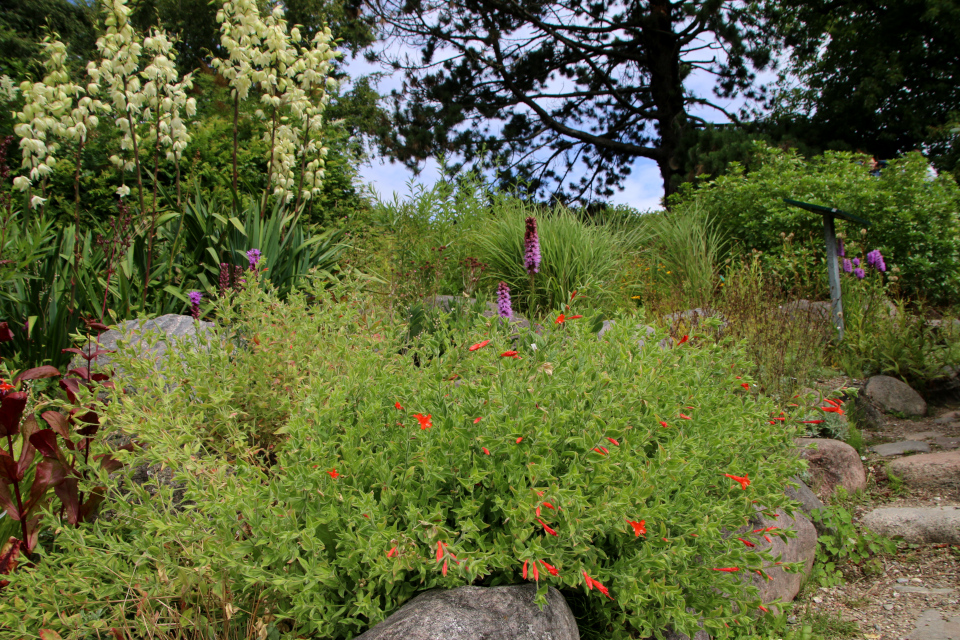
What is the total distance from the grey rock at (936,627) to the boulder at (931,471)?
5.75ft

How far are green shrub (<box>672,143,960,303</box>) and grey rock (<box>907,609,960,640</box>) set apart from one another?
6.43 meters

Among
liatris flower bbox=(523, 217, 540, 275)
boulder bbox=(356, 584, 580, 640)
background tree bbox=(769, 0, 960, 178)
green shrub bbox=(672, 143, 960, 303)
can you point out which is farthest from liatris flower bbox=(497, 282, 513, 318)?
background tree bbox=(769, 0, 960, 178)

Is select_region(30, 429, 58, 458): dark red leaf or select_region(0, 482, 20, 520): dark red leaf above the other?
select_region(30, 429, 58, 458): dark red leaf

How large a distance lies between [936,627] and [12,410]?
12.2 feet

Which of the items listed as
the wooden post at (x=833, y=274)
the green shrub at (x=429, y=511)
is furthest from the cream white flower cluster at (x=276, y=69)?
the wooden post at (x=833, y=274)

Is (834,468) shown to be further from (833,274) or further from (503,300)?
(833,274)

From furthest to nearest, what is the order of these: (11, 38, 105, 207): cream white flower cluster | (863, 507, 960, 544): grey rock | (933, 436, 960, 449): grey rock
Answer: (933, 436, 960, 449): grey rock < (11, 38, 105, 207): cream white flower cluster < (863, 507, 960, 544): grey rock

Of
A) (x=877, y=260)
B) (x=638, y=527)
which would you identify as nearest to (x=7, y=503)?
(x=638, y=527)

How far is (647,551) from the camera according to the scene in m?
1.76

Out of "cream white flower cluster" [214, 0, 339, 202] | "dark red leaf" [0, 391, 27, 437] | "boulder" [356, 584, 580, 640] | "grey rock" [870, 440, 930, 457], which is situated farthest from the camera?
"grey rock" [870, 440, 930, 457]

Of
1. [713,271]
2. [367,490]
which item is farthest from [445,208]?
[367,490]

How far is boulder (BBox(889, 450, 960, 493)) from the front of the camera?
14.0 feet

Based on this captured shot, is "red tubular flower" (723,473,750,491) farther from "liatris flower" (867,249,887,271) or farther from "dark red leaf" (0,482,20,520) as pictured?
"liatris flower" (867,249,887,271)

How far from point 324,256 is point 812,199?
273 inches
